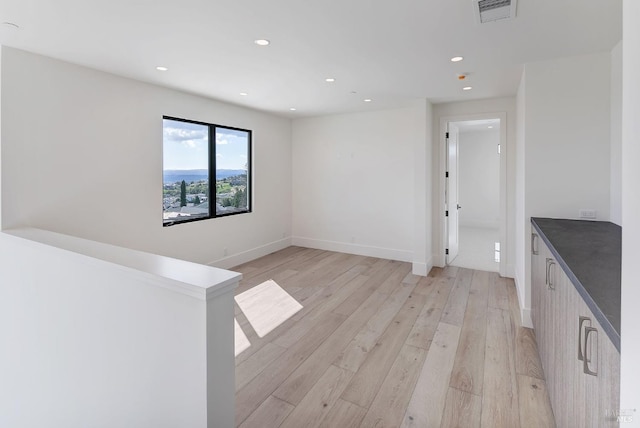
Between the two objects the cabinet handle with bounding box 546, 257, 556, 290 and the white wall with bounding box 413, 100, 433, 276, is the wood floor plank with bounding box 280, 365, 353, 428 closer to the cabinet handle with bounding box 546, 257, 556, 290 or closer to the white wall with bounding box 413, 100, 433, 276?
the cabinet handle with bounding box 546, 257, 556, 290

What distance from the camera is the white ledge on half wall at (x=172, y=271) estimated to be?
3.96ft

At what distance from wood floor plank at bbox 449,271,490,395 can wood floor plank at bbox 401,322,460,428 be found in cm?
5

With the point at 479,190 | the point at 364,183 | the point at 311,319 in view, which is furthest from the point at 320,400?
the point at 479,190

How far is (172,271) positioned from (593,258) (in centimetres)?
206

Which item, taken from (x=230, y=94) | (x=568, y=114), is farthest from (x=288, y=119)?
(x=568, y=114)

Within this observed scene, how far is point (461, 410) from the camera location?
6.36ft

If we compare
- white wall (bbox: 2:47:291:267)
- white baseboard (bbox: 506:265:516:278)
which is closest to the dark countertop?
white baseboard (bbox: 506:265:516:278)

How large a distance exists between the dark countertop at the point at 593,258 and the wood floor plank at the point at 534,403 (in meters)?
0.97

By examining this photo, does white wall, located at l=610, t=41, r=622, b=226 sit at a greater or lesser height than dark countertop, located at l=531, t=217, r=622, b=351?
greater

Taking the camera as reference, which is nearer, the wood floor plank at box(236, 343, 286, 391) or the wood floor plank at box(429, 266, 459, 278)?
the wood floor plank at box(236, 343, 286, 391)

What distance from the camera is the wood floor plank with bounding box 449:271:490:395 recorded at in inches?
86.4

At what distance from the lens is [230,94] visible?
421 centimetres

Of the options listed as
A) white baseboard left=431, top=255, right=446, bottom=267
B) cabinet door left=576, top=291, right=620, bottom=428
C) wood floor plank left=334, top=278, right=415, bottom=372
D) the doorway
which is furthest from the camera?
the doorway

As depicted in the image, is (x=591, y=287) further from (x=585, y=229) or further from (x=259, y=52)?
(x=259, y=52)
